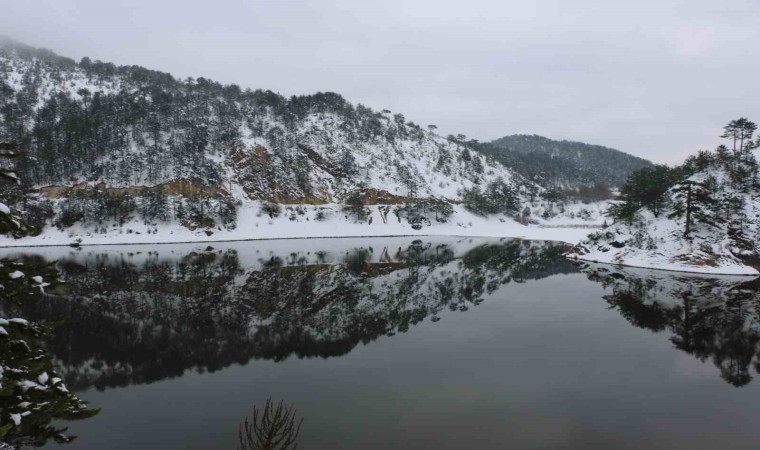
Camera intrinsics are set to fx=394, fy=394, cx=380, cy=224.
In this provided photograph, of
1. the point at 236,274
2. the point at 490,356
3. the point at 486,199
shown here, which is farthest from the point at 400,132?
the point at 490,356

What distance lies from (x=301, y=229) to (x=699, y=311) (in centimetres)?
8558

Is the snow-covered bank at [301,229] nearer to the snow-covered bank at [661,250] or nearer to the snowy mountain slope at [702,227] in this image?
the snow-covered bank at [661,250]

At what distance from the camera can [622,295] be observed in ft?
129

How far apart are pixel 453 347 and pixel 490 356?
8.40ft

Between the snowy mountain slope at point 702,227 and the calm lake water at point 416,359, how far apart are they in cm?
647

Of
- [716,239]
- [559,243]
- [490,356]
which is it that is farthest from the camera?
[559,243]

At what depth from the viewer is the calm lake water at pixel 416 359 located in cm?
1593

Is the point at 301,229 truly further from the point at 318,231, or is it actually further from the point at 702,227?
the point at 702,227

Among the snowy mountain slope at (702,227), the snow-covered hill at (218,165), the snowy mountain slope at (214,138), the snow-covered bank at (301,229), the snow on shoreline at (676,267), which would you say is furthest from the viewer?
the snowy mountain slope at (214,138)

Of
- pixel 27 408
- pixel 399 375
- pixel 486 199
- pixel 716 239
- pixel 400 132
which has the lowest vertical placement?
pixel 399 375

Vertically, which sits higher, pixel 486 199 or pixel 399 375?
pixel 486 199

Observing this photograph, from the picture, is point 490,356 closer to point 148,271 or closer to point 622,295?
point 622,295

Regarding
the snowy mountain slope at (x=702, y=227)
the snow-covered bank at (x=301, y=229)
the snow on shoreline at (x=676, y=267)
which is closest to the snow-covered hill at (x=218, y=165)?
the snow-covered bank at (x=301, y=229)

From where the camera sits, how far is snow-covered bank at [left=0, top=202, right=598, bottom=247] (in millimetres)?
85438
